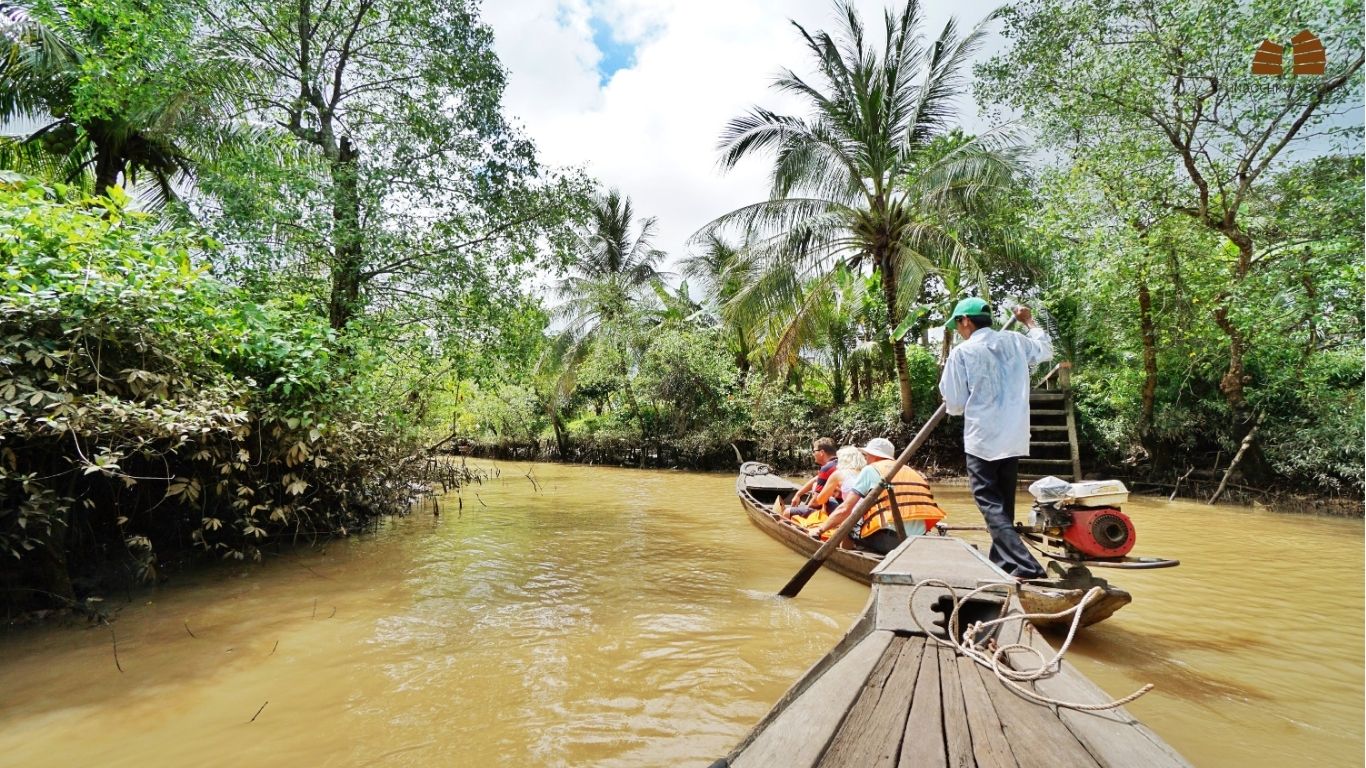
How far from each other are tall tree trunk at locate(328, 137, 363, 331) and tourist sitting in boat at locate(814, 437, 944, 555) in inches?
252

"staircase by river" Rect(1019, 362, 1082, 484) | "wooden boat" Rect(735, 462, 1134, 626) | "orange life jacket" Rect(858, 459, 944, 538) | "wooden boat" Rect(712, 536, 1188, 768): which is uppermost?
"staircase by river" Rect(1019, 362, 1082, 484)

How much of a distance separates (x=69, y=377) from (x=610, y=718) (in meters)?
4.09

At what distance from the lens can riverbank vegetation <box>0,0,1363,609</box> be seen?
164 inches

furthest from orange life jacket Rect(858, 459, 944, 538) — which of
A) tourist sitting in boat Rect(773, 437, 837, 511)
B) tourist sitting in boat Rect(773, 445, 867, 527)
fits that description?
tourist sitting in boat Rect(773, 437, 837, 511)

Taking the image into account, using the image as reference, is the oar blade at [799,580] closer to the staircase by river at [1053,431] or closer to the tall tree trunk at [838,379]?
the staircase by river at [1053,431]

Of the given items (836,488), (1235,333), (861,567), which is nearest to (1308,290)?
(1235,333)

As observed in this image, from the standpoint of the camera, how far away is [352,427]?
242 inches

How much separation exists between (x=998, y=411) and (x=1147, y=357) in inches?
376

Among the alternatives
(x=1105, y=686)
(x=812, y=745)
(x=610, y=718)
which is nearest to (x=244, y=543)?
(x=610, y=718)

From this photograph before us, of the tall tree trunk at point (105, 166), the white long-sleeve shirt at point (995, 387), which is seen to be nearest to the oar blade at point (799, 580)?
the white long-sleeve shirt at point (995, 387)

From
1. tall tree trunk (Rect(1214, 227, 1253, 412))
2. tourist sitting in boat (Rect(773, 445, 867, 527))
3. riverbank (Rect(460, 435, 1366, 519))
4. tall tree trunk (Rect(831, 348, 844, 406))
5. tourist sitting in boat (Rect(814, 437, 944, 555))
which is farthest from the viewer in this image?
tall tree trunk (Rect(831, 348, 844, 406))

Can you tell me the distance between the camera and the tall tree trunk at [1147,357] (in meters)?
10.4

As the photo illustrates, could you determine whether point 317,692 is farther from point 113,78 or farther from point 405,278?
point 113,78

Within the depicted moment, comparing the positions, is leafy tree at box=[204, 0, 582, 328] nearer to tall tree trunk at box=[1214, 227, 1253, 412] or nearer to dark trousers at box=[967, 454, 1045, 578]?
dark trousers at box=[967, 454, 1045, 578]
